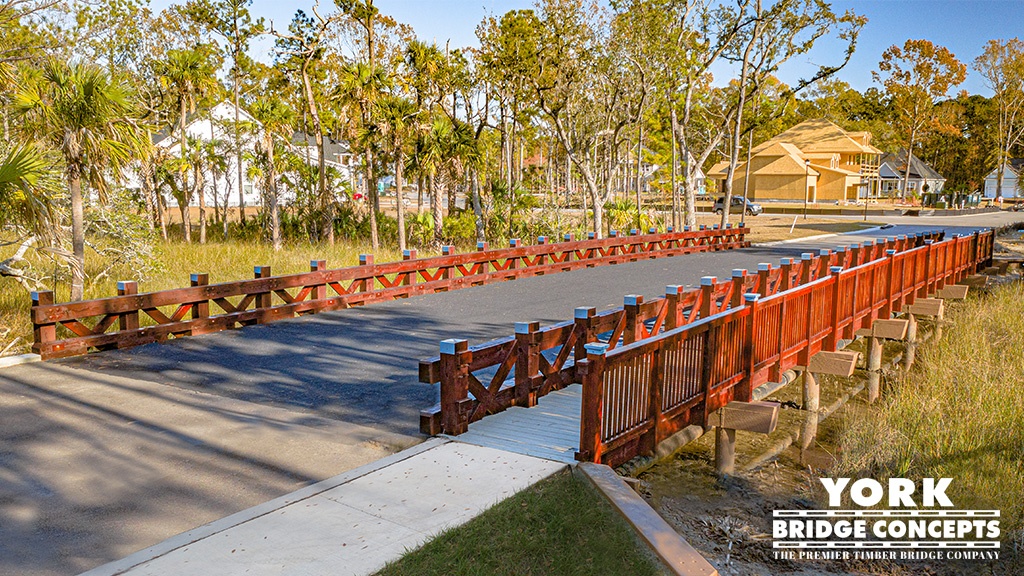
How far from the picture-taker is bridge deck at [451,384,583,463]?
7.45 meters

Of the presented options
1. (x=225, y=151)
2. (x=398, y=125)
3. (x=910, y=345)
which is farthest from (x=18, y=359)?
(x=225, y=151)

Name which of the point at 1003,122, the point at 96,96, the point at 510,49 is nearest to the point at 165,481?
the point at 96,96

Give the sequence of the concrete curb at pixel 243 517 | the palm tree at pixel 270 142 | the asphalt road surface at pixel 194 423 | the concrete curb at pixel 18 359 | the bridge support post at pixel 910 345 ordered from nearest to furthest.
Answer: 1. the concrete curb at pixel 243 517
2. the asphalt road surface at pixel 194 423
3. the concrete curb at pixel 18 359
4. the bridge support post at pixel 910 345
5. the palm tree at pixel 270 142

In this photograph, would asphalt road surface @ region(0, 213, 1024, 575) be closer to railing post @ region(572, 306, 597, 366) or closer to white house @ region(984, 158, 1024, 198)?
railing post @ region(572, 306, 597, 366)

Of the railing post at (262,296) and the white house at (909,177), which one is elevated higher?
the white house at (909,177)

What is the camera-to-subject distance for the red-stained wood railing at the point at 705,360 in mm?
7113

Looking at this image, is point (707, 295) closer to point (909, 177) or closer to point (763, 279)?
point (763, 279)

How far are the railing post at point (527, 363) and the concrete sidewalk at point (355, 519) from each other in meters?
1.42

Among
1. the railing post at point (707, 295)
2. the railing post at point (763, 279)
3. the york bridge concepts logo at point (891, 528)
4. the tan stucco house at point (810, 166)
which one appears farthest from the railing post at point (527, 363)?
the tan stucco house at point (810, 166)

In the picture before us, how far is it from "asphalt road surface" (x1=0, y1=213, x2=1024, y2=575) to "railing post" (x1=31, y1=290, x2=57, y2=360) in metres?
0.35

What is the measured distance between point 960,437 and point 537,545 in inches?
242

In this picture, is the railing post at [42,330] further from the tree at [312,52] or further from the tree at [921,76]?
the tree at [921,76]

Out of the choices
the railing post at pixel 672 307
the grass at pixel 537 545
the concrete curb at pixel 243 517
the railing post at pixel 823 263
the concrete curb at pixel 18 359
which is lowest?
the grass at pixel 537 545

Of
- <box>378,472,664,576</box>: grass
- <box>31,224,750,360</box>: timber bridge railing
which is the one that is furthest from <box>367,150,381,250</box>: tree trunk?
<box>378,472,664,576</box>: grass
